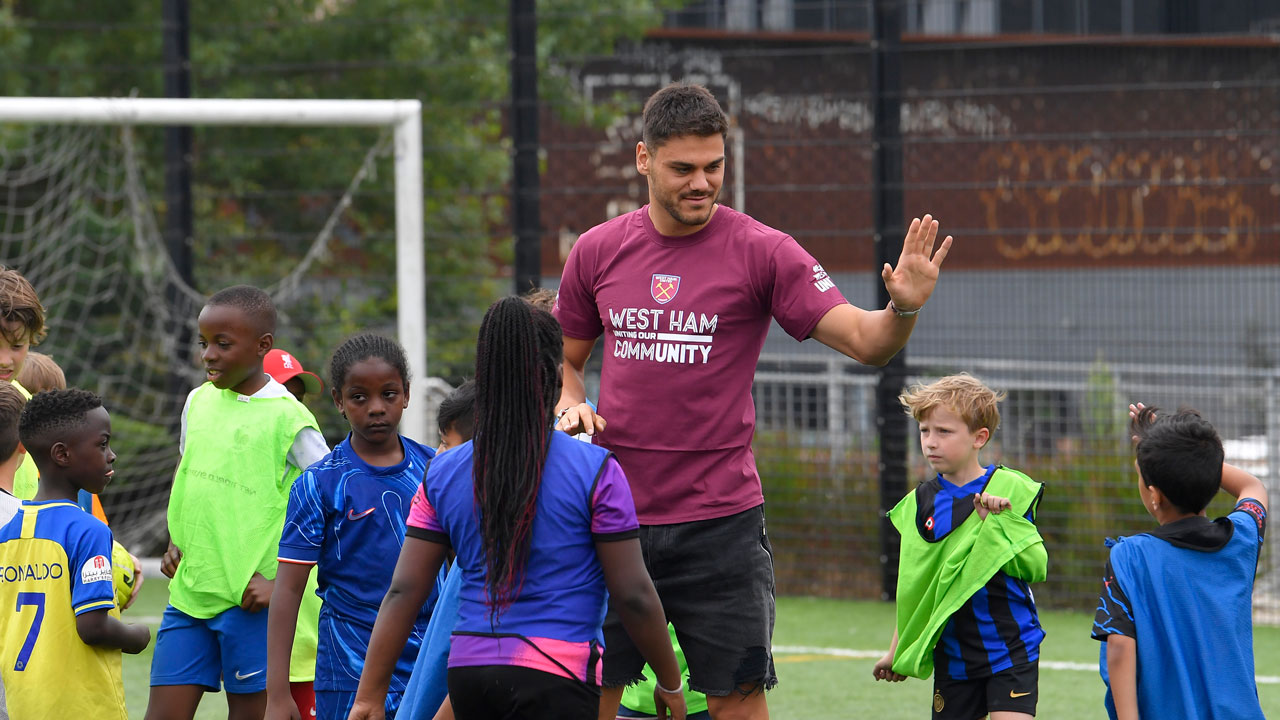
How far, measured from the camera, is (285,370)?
4.93 m

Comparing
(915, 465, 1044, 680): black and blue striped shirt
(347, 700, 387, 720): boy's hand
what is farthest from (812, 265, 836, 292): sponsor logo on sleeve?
(347, 700, 387, 720): boy's hand

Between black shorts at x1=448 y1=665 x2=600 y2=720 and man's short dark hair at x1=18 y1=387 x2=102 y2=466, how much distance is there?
1.50m

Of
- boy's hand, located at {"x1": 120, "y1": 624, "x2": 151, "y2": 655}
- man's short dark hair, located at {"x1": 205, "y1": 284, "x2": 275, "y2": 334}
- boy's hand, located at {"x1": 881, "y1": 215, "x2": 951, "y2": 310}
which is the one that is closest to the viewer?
boy's hand, located at {"x1": 881, "y1": 215, "x2": 951, "y2": 310}

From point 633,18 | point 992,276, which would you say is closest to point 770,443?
point 992,276

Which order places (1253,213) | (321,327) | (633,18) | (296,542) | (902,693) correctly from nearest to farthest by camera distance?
(296,542), (902,693), (1253,213), (321,327), (633,18)

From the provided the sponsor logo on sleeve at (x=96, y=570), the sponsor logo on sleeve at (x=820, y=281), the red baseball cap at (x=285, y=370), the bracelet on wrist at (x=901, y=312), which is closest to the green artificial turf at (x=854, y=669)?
the red baseball cap at (x=285, y=370)

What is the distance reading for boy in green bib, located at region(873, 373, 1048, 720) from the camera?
4246mm

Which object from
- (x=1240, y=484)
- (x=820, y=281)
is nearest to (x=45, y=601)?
(x=820, y=281)

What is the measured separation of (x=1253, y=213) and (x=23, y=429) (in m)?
6.90

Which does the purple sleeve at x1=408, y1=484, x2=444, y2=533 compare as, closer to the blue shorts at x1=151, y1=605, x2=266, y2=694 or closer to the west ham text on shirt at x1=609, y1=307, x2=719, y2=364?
the west ham text on shirt at x1=609, y1=307, x2=719, y2=364

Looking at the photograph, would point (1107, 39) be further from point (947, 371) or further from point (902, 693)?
point (902, 693)

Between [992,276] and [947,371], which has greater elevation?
[992,276]

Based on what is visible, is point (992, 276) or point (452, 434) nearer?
point (452, 434)

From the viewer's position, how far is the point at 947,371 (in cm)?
893
